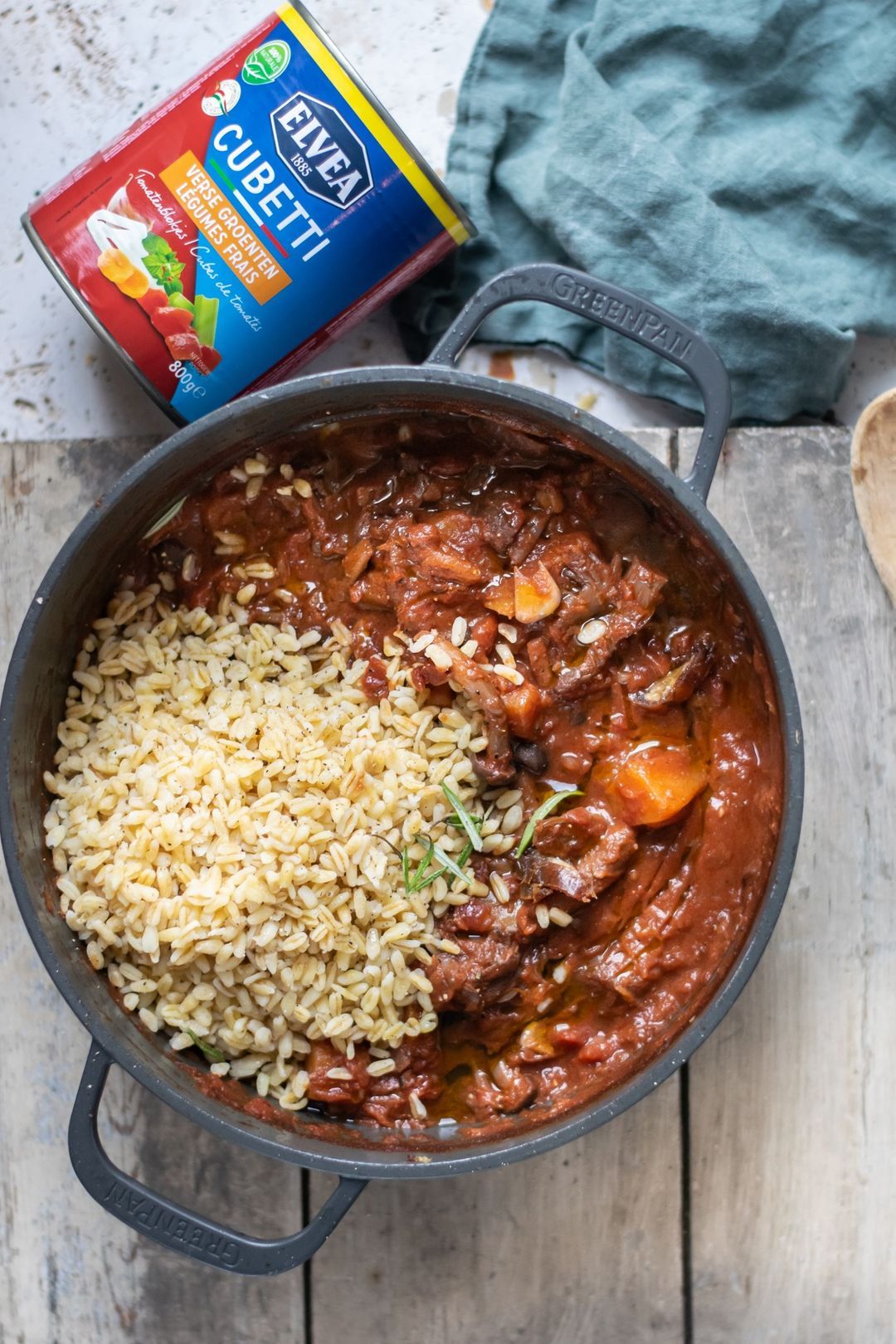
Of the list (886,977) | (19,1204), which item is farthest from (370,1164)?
(886,977)

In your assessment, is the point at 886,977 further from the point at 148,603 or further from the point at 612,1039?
the point at 148,603

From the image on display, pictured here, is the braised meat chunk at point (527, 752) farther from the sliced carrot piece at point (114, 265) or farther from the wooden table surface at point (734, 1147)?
the sliced carrot piece at point (114, 265)

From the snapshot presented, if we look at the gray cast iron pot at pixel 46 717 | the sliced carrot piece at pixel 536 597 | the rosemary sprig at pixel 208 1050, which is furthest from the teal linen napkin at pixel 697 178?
the rosemary sprig at pixel 208 1050

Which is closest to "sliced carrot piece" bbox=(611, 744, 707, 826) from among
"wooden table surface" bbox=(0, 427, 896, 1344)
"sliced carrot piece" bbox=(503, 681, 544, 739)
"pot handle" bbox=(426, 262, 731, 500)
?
"sliced carrot piece" bbox=(503, 681, 544, 739)

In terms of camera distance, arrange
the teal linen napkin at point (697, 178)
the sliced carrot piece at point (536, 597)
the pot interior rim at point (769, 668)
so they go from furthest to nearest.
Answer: the teal linen napkin at point (697, 178)
the sliced carrot piece at point (536, 597)
the pot interior rim at point (769, 668)

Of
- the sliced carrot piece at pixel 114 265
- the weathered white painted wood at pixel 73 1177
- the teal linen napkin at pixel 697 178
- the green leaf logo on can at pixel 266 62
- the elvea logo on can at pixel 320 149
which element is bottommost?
the weathered white painted wood at pixel 73 1177

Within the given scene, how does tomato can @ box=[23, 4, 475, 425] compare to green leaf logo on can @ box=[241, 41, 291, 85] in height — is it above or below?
below

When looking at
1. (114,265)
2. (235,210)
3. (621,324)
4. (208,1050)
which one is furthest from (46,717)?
(621,324)

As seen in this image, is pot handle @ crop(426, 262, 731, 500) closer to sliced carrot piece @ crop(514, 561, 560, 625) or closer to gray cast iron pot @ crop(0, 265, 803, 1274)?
gray cast iron pot @ crop(0, 265, 803, 1274)
